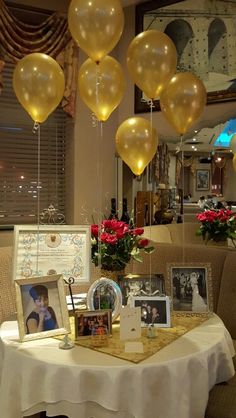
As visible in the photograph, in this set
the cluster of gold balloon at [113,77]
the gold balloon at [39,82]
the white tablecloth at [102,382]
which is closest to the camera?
the white tablecloth at [102,382]

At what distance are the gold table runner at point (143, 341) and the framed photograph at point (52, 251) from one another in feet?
0.90

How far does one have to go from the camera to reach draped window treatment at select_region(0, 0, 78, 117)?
11.3ft

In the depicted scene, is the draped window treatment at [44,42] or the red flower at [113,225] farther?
the draped window treatment at [44,42]

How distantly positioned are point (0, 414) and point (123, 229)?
3.08 feet

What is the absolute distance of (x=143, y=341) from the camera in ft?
Answer: 5.27

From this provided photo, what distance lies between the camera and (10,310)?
2.35 metres

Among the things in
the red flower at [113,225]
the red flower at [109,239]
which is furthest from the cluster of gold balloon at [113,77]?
the red flower at [109,239]

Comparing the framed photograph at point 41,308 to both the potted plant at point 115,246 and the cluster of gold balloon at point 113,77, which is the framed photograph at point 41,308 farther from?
the cluster of gold balloon at point 113,77

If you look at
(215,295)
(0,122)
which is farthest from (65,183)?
(215,295)

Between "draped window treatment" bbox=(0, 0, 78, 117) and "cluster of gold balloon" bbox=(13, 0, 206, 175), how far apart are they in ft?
4.18

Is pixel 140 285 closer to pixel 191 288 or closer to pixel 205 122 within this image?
pixel 191 288

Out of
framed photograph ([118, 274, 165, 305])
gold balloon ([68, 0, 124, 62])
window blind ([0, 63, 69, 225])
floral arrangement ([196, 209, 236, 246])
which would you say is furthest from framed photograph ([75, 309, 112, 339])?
window blind ([0, 63, 69, 225])

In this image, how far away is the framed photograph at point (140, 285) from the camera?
194 centimetres

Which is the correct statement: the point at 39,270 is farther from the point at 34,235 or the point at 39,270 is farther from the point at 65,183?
the point at 65,183
